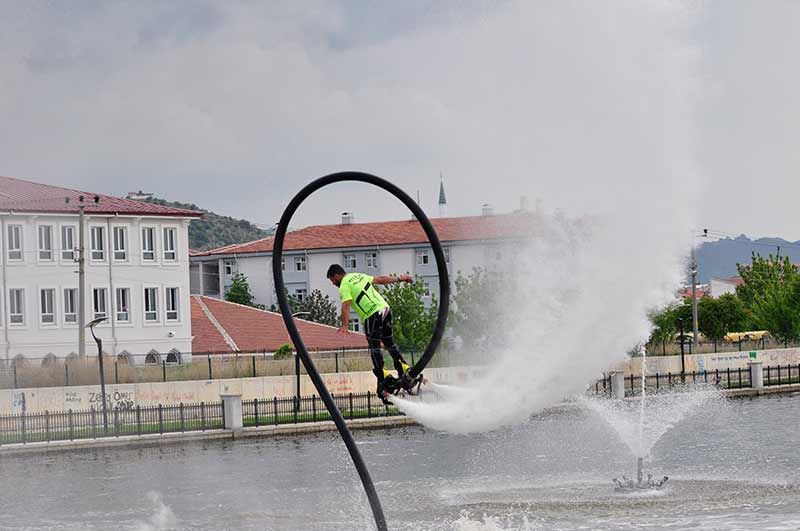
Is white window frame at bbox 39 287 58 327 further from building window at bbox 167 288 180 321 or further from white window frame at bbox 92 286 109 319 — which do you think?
building window at bbox 167 288 180 321

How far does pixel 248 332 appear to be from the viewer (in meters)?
77.4

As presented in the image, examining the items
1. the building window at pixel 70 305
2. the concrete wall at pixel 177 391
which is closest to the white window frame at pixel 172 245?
the building window at pixel 70 305

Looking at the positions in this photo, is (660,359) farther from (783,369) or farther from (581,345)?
(581,345)

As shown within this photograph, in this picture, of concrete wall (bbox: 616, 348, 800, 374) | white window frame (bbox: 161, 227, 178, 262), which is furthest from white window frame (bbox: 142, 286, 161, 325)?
concrete wall (bbox: 616, 348, 800, 374)

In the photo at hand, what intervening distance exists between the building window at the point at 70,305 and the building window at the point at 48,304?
631 mm

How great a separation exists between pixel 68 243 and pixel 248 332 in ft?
60.1

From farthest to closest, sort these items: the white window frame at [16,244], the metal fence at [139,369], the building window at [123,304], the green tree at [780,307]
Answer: the green tree at [780,307], the building window at [123,304], the metal fence at [139,369], the white window frame at [16,244]

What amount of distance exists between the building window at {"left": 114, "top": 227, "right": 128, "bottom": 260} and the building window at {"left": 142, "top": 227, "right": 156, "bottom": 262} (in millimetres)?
1819

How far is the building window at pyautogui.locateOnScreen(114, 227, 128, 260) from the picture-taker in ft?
222

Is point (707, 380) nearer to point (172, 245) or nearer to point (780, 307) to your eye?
point (780, 307)

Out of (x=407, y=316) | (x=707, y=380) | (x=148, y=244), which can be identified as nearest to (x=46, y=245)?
(x=148, y=244)

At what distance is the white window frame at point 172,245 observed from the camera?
71.5m

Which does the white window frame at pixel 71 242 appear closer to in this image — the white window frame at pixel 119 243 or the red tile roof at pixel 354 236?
the white window frame at pixel 119 243

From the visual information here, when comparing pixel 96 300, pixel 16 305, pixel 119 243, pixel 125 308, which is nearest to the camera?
pixel 16 305
